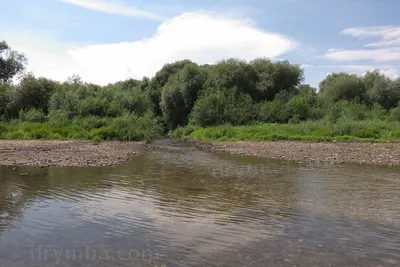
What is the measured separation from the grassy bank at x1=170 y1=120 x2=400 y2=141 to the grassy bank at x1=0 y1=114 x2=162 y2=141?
9.52 metres

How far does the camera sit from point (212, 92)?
57.9 m

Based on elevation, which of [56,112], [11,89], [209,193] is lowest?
[209,193]

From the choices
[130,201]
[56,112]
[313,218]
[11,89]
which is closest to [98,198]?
[130,201]

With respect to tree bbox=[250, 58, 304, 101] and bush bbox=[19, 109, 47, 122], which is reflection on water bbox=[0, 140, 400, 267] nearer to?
bush bbox=[19, 109, 47, 122]

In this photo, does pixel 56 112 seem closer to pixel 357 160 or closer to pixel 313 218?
pixel 357 160

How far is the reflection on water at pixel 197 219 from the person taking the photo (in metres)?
7.15

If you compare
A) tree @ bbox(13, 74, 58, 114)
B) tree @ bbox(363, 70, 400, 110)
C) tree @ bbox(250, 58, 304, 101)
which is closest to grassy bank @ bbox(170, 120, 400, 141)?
tree @ bbox(250, 58, 304, 101)

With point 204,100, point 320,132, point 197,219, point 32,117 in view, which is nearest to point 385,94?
point 320,132

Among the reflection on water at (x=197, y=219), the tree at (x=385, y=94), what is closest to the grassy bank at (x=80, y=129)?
the reflection on water at (x=197, y=219)

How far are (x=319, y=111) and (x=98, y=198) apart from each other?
43889 millimetres

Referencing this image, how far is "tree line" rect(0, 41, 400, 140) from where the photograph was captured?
146ft

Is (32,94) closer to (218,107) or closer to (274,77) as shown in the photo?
(218,107)

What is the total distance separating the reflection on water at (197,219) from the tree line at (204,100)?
85.2ft

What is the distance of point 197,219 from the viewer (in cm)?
977
